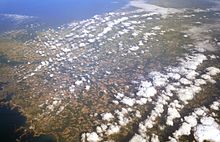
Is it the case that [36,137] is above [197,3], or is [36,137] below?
above

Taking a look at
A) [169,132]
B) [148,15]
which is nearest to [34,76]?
[169,132]

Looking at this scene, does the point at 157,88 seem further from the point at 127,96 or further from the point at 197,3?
the point at 197,3

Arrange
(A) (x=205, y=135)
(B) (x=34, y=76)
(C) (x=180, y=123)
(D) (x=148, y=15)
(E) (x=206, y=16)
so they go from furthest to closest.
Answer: (D) (x=148, y=15), (E) (x=206, y=16), (B) (x=34, y=76), (C) (x=180, y=123), (A) (x=205, y=135)

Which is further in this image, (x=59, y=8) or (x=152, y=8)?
(x=59, y=8)

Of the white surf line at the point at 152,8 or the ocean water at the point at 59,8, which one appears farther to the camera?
the ocean water at the point at 59,8

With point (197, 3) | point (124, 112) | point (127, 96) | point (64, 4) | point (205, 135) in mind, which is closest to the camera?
point (205, 135)

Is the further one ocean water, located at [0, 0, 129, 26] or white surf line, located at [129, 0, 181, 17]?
ocean water, located at [0, 0, 129, 26]

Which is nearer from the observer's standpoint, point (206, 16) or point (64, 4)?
point (206, 16)
